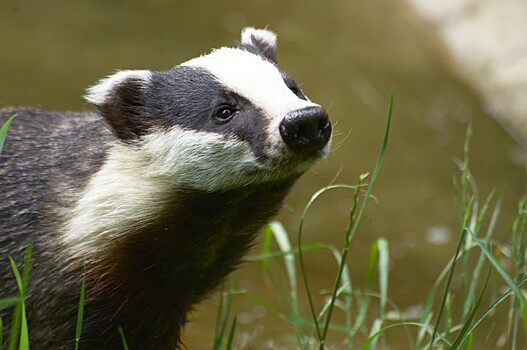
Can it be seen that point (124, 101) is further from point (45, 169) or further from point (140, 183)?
point (45, 169)

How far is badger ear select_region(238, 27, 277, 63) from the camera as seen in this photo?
4320 mm

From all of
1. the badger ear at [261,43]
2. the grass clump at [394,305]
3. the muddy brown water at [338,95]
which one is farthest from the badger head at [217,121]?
the muddy brown water at [338,95]

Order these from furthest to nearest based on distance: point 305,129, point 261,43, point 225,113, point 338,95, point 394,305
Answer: point 338,95, point 394,305, point 261,43, point 225,113, point 305,129

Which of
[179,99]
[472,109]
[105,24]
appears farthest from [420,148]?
[179,99]

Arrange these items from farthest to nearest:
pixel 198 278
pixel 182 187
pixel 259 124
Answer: pixel 198 278 → pixel 182 187 → pixel 259 124

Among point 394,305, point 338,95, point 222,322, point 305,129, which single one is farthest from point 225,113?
point 338,95

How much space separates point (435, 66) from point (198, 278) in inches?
178

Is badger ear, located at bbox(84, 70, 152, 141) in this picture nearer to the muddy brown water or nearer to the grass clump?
the grass clump

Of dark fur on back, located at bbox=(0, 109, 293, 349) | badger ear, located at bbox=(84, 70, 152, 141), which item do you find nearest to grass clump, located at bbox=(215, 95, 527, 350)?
dark fur on back, located at bbox=(0, 109, 293, 349)

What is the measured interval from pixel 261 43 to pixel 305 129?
936mm

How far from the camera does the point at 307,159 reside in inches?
145

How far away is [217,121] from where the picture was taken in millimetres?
3812

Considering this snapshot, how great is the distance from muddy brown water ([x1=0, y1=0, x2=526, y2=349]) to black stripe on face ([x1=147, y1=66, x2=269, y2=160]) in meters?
1.69

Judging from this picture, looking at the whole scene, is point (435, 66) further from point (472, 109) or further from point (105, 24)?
point (105, 24)
